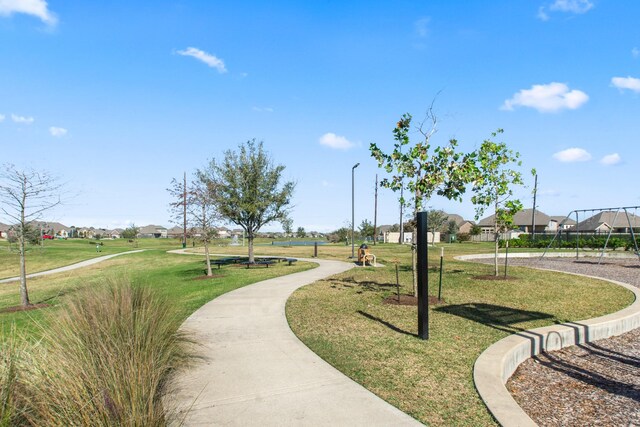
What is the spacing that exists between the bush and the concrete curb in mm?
3209

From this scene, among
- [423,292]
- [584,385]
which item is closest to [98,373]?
[423,292]

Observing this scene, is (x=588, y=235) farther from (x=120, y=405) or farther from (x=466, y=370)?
(x=120, y=405)

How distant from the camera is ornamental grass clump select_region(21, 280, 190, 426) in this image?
2.72m

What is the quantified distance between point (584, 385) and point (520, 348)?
91 cm

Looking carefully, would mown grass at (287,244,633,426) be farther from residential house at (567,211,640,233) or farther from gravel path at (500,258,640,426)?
residential house at (567,211,640,233)

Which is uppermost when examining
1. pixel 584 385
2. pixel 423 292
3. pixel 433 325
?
pixel 423 292

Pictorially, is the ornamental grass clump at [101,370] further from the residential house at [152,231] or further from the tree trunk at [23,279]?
the residential house at [152,231]

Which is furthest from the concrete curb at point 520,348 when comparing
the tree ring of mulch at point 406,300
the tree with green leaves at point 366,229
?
the tree with green leaves at point 366,229

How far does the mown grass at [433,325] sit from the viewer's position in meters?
4.43

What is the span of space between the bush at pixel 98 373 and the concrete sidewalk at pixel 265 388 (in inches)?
17.8

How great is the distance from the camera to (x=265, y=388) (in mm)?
4469

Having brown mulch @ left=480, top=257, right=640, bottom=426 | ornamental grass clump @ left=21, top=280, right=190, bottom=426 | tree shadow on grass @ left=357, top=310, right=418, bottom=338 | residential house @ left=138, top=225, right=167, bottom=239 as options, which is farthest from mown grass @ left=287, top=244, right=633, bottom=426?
residential house @ left=138, top=225, right=167, bottom=239

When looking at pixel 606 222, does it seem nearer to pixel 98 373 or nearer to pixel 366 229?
pixel 366 229

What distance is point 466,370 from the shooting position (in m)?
5.16
